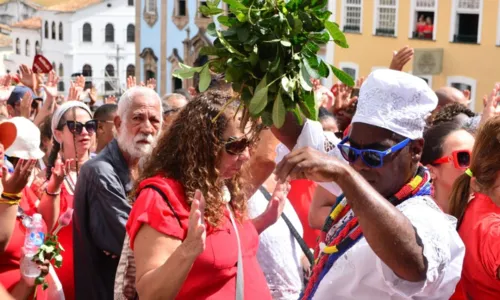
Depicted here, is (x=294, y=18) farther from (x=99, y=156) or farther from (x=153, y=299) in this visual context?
(x=99, y=156)

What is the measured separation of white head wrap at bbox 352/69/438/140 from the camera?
133 inches

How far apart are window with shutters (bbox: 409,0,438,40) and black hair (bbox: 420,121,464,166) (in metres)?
21.0

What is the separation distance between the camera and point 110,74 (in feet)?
255

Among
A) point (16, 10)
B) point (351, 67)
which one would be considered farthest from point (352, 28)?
point (16, 10)

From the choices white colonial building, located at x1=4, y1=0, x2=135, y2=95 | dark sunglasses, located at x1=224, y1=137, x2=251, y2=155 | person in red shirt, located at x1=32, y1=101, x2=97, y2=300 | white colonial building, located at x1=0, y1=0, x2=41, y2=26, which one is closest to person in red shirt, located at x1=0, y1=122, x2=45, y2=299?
person in red shirt, located at x1=32, y1=101, x2=97, y2=300

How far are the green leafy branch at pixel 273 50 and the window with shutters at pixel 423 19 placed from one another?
22.8 meters

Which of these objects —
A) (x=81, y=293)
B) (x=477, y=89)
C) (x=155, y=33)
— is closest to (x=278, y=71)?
(x=81, y=293)

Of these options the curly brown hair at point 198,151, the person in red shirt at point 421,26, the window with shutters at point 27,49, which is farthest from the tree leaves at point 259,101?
the window with shutters at point 27,49

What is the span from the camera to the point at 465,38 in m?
24.8

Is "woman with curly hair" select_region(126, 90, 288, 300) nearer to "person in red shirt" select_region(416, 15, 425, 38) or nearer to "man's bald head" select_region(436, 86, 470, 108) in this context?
"man's bald head" select_region(436, 86, 470, 108)

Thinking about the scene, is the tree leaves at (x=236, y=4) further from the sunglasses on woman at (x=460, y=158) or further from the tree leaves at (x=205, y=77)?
the sunglasses on woman at (x=460, y=158)

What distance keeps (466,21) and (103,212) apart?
69.2 feet

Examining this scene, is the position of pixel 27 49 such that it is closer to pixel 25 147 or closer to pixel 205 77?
pixel 25 147

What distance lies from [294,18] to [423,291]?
1.10 metres
